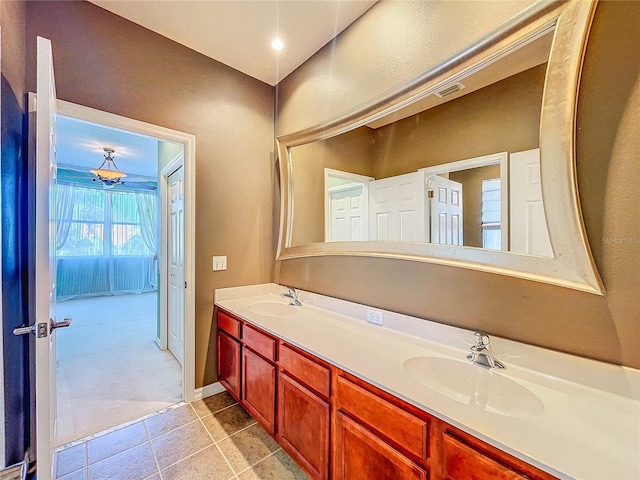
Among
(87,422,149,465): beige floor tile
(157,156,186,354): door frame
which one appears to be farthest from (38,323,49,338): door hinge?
(157,156,186,354): door frame

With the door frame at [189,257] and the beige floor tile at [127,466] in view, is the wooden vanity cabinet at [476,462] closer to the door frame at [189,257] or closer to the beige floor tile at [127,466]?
the beige floor tile at [127,466]

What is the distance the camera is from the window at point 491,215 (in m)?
1.21

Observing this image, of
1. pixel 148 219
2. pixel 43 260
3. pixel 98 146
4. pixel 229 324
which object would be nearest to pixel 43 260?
pixel 43 260

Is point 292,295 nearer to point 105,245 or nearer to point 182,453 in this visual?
point 182,453

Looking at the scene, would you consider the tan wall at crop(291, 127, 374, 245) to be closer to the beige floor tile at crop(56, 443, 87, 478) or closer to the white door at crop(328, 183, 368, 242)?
the white door at crop(328, 183, 368, 242)

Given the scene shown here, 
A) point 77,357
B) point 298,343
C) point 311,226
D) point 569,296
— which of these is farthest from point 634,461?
point 77,357

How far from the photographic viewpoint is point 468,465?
79cm

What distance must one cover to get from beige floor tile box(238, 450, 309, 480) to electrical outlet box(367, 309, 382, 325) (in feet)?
3.10

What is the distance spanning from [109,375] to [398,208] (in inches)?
121

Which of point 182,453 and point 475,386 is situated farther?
point 182,453

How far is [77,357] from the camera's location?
2945 millimetres

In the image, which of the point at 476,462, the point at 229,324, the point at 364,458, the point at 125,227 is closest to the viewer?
the point at 476,462

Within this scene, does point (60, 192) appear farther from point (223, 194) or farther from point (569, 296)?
point (569, 296)

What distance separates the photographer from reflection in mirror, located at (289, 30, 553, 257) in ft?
3.67
